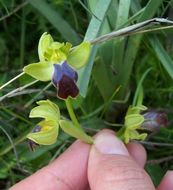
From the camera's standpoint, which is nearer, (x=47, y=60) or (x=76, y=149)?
(x=47, y=60)

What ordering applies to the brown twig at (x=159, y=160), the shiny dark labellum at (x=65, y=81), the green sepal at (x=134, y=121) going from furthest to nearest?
the brown twig at (x=159, y=160)
the green sepal at (x=134, y=121)
the shiny dark labellum at (x=65, y=81)

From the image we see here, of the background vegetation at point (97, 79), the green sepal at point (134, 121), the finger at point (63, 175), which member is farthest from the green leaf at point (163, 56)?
the finger at point (63, 175)

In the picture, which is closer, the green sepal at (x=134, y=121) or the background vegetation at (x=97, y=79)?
the green sepal at (x=134, y=121)

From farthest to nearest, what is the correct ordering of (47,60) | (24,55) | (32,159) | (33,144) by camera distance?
1. (24,55)
2. (32,159)
3. (33,144)
4. (47,60)

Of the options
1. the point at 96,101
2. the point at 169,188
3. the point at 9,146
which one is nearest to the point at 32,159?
the point at 9,146

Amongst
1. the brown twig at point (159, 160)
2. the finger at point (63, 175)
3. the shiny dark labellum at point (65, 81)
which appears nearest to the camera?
the shiny dark labellum at point (65, 81)

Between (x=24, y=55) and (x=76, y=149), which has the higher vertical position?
(x=24, y=55)

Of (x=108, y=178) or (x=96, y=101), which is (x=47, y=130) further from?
(x=96, y=101)

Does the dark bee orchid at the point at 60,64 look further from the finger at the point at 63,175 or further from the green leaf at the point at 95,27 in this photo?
the finger at the point at 63,175
